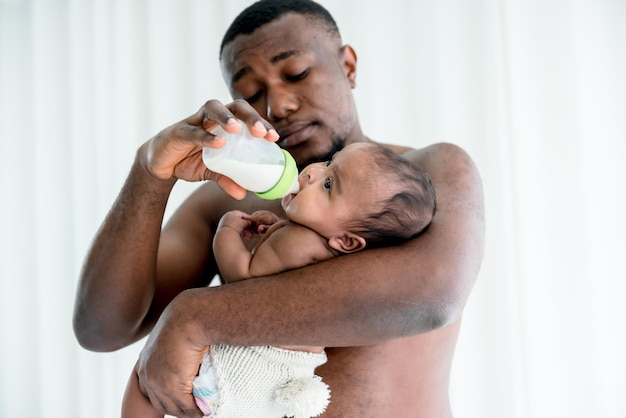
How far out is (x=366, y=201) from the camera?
119 cm

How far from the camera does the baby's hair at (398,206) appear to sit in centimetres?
118

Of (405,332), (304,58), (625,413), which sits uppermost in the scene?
(304,58)

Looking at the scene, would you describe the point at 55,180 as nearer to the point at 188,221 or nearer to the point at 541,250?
the point at 188,221

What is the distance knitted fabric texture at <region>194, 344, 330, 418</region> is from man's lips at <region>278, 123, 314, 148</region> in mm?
555

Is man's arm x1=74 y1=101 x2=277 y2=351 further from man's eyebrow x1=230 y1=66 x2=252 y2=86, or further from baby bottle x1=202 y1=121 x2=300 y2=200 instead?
man's eyebrow x1=230 y1=66 x2=252 y2=86

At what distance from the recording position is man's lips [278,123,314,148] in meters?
1.56

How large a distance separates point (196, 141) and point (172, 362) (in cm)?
37

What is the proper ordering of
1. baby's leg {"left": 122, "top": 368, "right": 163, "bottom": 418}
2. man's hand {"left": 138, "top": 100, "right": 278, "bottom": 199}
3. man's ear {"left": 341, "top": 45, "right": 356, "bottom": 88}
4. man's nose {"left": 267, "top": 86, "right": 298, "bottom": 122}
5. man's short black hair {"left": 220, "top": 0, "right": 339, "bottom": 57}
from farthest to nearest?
1. man's ear {"left": 341, "top": 45, "right": 356, "bottom": 88}
2. man's short black hair {"left": 220, "top": 0, "right": 339, "bottom": 57}
3. man's nose {"left": 267, "top": 86, "right": 298, "bottom": 122}
4. baby's leg {"left": 122, "top": 368, "right": 163, "bottom": 418}
5. man's hand {"left": 138, "top": 100, "right": 278, "bottom": 199}

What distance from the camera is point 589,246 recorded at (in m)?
2.34

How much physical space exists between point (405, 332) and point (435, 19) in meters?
1.74

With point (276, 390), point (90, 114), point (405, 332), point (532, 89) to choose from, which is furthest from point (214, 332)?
point (90, 114)

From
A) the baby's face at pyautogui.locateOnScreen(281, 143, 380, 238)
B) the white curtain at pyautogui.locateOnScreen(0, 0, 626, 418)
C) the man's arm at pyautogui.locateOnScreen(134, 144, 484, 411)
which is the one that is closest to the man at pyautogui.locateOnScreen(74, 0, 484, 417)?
the man's arm at pyautogui.locateOnScreen(134, 144, 484, 411)

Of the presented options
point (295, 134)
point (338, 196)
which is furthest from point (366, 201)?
point (295, 134)

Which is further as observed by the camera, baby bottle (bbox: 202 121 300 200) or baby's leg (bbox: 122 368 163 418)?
baby's leg (bbox: 122 368 163 418)
